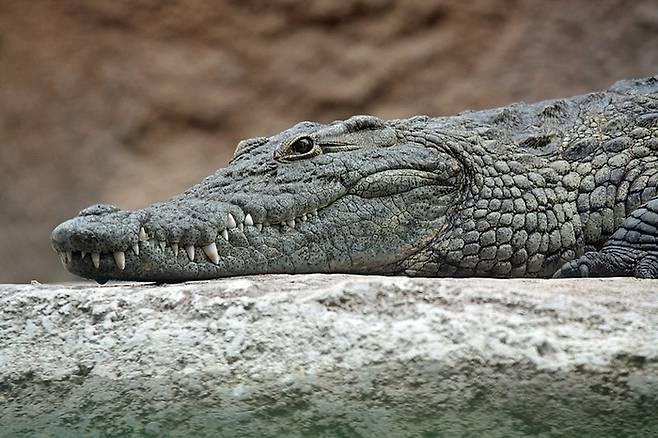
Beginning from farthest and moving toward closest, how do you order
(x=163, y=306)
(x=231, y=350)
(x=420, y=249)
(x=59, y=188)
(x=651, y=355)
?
(x=59, y=188) < (x=420, y=249) < (x=163, y=306) < (x=231, y=350) < (x=651, y=355)

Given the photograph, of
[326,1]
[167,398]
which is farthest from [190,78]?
[167,398]

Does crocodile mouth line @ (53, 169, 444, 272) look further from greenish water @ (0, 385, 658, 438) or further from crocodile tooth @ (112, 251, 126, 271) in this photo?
greenish water @ (0, 385, 658, 438)

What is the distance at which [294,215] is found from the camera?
3.05 metres

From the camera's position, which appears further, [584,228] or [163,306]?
[584,228]

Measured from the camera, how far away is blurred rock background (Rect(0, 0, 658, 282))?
274 inches

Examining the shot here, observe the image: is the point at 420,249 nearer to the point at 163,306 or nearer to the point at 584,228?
the point at 584,228

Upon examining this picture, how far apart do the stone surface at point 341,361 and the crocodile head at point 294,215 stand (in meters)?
0.34

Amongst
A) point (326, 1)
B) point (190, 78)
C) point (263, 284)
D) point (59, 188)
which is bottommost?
point (263, 284)

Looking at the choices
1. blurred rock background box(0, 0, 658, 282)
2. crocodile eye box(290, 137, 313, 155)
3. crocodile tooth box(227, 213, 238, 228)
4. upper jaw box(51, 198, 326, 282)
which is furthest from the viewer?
blurred rock background box(0, 0, 658, 282)

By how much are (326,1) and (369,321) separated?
531 centimetres

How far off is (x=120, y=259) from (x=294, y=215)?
641 millimetres

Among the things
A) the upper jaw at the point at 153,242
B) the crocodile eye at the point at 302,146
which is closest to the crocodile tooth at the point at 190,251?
the upper jaw at the point at 153,242

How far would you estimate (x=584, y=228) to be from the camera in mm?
3475

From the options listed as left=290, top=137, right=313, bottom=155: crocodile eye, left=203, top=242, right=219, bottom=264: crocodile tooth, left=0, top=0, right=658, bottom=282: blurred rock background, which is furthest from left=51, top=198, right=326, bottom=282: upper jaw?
left=0, top=0, right=658, bottom=282: blurred rock background
